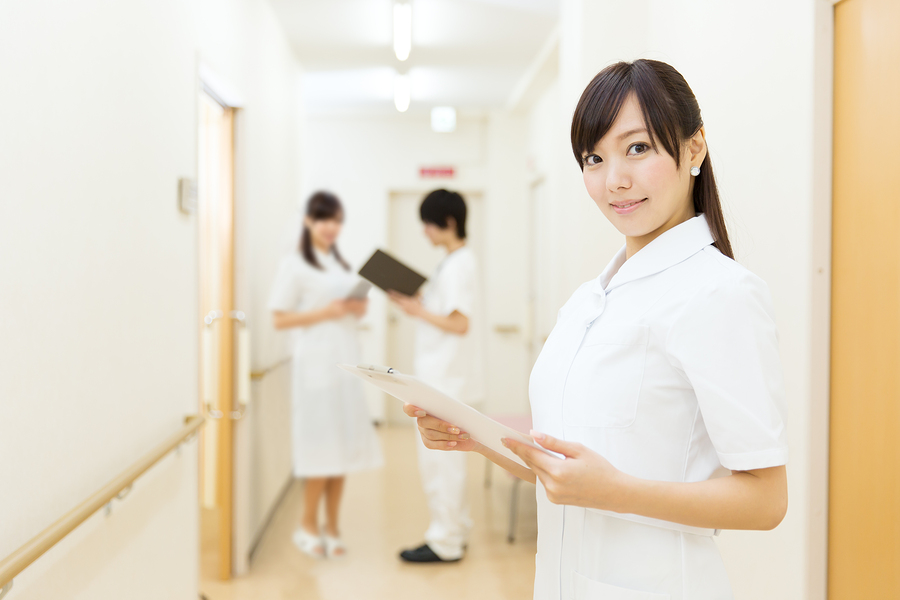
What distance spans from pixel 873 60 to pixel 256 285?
108 inches

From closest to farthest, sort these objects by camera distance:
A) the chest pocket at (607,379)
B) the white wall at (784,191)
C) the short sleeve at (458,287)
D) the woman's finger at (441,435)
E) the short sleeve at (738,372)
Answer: the short sleeve at (738,372), the chest pocket at (607,379), the woman's finger at (441,435), the white wall at (784,191), the short sleeve at (458,287)

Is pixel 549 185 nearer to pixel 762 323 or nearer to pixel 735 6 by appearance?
pixel 735 6

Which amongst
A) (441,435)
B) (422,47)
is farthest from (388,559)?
(422,47)

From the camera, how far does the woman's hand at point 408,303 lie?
3.01 metres

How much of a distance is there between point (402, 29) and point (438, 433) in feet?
10.1

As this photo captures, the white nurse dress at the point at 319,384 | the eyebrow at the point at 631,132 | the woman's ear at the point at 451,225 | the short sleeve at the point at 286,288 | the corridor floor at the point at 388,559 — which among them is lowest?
the corridor floor at the point at 388,559

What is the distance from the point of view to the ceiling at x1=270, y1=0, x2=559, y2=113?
11.7ft

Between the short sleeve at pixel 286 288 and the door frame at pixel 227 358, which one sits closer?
the door frame at pixel 227 358

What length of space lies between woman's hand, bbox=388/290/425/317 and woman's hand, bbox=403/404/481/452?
6.28ft

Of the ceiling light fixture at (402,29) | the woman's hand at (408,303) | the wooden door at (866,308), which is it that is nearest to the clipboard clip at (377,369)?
the wooden door at (866,308)

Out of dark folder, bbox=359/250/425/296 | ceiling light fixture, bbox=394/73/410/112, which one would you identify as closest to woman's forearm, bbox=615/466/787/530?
dark folder, bbox=359/250/425/296

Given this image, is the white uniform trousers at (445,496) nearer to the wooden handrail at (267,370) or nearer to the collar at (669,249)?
the wooden handrail at (267,370)

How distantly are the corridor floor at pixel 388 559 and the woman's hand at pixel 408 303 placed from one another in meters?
1.22

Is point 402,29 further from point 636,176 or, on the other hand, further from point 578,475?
point 578,475
